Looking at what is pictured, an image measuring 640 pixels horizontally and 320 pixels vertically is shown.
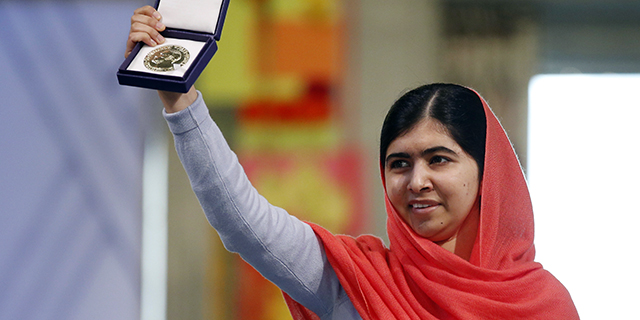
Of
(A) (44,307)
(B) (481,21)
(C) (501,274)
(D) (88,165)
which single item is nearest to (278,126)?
(D) (88,165)

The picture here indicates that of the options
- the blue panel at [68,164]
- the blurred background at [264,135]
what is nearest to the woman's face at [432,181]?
the blurred background at [264,135]

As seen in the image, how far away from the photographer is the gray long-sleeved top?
693 millimetres

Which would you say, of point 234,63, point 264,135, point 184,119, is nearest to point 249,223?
point 184,119

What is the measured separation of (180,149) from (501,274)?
58 cm

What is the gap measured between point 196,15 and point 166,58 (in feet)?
0.34

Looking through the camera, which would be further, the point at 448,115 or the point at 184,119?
the point at 448,115

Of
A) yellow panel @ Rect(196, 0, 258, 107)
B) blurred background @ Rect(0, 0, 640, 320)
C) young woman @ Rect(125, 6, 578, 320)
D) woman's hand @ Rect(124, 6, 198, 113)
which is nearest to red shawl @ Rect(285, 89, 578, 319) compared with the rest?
young woman @ Rect(125, 6, 578, 320)

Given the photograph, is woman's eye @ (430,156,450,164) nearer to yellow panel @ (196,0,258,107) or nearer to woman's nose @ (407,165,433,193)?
woman's nose @ (407,165,433,193)

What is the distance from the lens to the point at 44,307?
2096 millimetres

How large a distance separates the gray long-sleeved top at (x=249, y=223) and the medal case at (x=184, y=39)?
52mm

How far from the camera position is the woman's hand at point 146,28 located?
29.9 inches

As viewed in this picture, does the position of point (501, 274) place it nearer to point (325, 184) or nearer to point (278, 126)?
point (325, 184)

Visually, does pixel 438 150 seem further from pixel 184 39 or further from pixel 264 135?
pixel 264 135

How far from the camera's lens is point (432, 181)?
85cm
